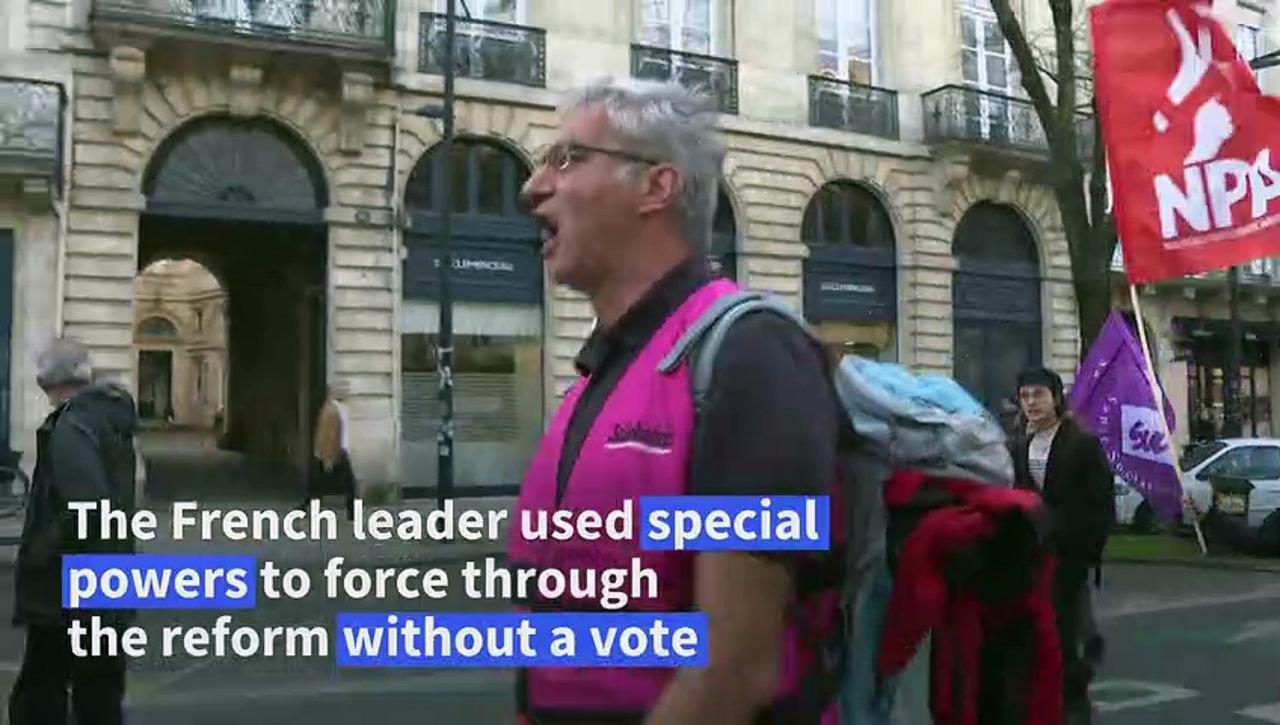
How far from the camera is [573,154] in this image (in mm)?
2125

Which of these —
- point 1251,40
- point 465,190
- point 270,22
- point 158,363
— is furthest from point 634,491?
point 158,363

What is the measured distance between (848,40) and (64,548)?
22.4 m

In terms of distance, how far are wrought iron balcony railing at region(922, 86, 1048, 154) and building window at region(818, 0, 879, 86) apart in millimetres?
1355

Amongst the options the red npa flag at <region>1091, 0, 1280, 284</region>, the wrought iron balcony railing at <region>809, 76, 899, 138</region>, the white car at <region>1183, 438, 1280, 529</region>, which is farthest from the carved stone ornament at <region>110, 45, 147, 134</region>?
the white car at <region>1183, 438, 1280, 529</region>

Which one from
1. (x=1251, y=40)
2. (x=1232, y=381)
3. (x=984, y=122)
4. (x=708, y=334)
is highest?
(x=1251, y=40)

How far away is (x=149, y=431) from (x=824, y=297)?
82.7ft

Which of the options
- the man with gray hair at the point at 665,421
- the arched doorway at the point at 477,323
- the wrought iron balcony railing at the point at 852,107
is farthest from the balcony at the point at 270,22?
the man with gray hair at the point at 665,421

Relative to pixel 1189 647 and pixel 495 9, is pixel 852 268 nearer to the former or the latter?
pixel 495 9

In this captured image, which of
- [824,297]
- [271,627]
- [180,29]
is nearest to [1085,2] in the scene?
[824,297]

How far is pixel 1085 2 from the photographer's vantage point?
26.7 m

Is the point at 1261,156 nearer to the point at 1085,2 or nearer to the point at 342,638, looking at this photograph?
the point at 342,638

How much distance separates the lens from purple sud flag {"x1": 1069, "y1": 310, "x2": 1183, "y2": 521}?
42.3 ft
